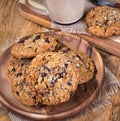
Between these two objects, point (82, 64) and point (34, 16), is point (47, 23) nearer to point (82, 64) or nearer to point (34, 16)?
point (34, 16)

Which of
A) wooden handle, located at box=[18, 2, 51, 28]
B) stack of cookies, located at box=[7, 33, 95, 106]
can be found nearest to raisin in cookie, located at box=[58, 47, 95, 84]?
stack of cookies, located at box=[7, 33, 95, 106]

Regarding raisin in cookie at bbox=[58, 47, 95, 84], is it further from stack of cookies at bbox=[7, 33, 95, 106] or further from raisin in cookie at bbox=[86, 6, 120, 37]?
raisin in cookie at bbox=[86, 6, 120, 37]

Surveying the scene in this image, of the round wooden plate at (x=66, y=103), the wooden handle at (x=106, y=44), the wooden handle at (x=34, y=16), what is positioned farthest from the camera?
the wooden handle at (x=34, y=16)

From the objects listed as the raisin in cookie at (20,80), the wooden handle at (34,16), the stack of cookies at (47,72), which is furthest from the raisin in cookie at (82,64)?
the wooden handle at (34,16)

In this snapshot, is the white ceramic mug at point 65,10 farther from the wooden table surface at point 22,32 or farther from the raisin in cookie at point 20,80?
the raisin in cookie at point 20,80

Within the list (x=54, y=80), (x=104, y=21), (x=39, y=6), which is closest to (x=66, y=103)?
(x=54, y=80)

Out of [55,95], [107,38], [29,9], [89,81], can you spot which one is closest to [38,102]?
[55,95]
